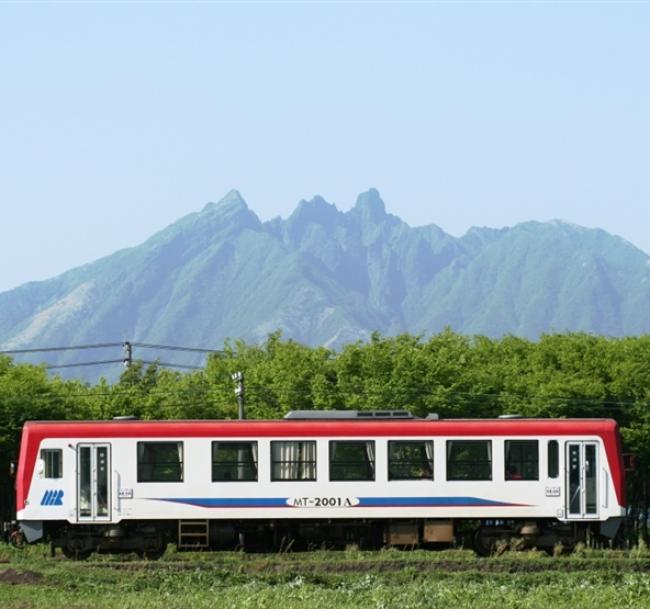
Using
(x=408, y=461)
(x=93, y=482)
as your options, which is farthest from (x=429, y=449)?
(x=93, y=482)

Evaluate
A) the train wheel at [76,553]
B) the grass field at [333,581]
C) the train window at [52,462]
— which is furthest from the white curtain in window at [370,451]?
the train window at [52,462]

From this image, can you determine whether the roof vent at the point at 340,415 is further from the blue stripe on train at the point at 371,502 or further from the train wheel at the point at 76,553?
the train wheel at the point at 76,553

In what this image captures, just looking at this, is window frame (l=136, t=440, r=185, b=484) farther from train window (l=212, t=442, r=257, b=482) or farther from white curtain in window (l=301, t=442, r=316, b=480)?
white curtain in window (l=301, t=442, r=316, b=480)

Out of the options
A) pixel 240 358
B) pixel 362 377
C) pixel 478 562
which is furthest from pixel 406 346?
pixel 478 562

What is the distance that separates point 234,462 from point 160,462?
189 centimetres

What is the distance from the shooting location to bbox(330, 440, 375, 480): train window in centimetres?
3959

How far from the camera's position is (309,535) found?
40.6 metres

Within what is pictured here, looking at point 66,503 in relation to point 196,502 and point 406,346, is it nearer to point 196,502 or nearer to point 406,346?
point 196,502

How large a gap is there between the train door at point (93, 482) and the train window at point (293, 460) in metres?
4.22

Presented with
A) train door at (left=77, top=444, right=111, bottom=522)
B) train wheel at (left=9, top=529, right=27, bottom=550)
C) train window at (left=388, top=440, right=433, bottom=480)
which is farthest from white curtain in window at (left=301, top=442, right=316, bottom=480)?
train wheel at (left=9, top=529, right=27, bottom=550)

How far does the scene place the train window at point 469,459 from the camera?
39.7 m

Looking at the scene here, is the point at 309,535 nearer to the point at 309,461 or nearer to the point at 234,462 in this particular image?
the point at 309,461

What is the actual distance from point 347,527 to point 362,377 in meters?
42.0

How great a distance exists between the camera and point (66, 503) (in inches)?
1561
